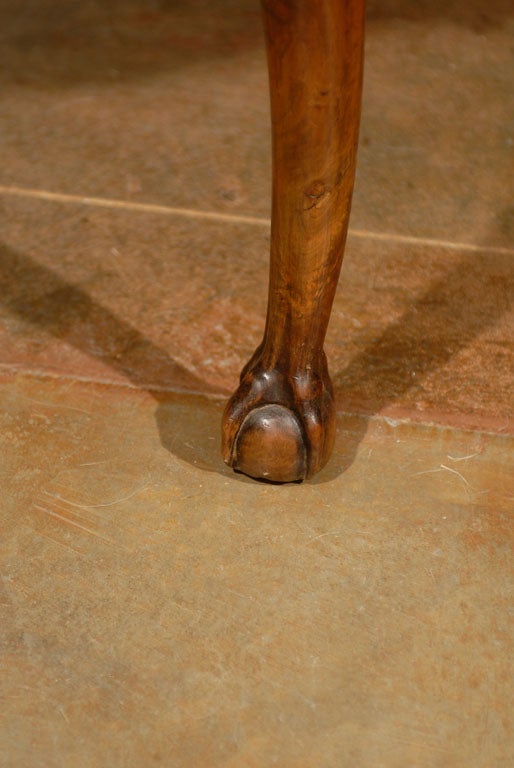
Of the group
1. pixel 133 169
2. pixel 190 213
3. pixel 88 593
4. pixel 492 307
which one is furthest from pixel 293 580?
pixel 133 169

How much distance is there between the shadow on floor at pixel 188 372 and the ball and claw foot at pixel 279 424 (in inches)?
2.5

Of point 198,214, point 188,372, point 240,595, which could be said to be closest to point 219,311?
point 188,372

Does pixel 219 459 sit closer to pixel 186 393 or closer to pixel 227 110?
pixel 186 393

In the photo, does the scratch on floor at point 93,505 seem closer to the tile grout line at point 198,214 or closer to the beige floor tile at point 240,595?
the beige floor tile at point 240,595

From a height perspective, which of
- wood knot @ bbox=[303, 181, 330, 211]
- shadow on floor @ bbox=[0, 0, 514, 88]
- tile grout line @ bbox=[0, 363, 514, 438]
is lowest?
shadow on floor @ bbox=[0, 0, 514, 88]

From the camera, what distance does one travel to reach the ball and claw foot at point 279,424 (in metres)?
1.06

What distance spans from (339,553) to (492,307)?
0.53 m

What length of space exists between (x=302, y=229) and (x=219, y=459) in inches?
11.9

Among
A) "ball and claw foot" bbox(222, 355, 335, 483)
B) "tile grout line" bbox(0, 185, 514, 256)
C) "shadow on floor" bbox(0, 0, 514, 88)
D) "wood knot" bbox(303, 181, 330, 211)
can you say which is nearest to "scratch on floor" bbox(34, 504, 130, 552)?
"ball and claw foot" bbox(222, 355, 335, 483)

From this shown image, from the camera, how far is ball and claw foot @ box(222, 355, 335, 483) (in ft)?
3.47

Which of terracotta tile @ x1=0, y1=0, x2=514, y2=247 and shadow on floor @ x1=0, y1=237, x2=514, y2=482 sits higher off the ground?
shadow on floor @ x1=0, y1=237, x2=514, y2=482

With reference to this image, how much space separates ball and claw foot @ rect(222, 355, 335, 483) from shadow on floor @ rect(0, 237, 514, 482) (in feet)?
0.21

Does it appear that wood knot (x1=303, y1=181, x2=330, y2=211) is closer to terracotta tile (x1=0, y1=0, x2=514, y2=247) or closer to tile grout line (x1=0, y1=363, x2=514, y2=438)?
tile grout line (x1=0, y1=363, x2=514, y2=438)

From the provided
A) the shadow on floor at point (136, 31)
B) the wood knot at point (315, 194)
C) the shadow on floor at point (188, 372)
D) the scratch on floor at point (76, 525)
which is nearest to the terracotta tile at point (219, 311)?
the shadow on floor at point (188, 372)
